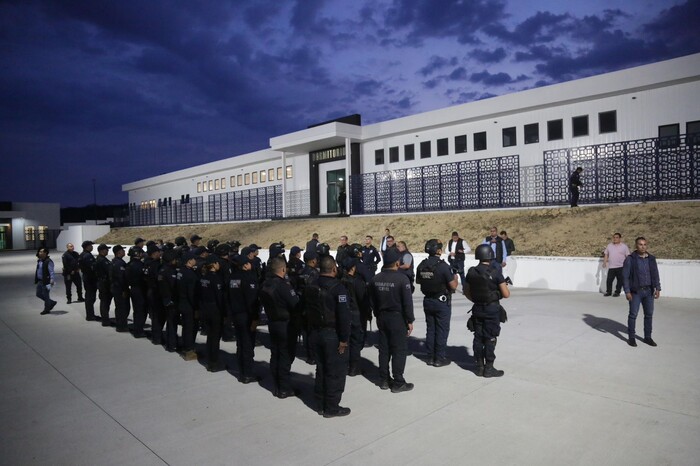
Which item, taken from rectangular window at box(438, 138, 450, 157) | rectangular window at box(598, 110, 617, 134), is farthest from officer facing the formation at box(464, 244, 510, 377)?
rectangular window at box(438, 138, 450, 157)

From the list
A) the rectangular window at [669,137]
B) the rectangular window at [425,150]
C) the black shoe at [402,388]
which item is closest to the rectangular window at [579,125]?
the rectangular window at [669,137]

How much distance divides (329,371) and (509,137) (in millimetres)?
20950

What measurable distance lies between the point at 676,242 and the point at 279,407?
13.5m

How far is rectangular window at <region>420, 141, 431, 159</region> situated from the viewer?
26.6 m

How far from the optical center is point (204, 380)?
671 cm

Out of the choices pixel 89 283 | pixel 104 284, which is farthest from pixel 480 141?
pixel 89 283

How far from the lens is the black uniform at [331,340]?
17.2ft

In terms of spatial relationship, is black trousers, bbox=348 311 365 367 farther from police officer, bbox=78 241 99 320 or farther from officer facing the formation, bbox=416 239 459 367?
police officer, bbox=78 241 99 320

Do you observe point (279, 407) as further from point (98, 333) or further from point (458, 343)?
point (98, 333)

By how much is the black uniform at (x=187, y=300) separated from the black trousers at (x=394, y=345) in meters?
3.39

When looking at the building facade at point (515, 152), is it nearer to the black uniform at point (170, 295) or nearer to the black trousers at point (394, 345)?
the black trousers at point (394, 345)

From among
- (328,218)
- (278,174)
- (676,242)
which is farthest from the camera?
(278,174)

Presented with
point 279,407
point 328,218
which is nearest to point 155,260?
point 279,407

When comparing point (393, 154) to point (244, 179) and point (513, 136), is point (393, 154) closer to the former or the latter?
point (513, 136)
